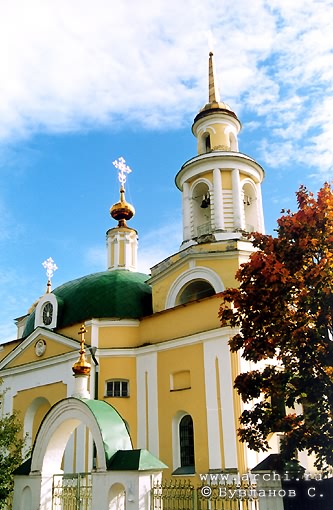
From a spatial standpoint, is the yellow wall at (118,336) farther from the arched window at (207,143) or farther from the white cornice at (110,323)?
the arched window at (207,143)

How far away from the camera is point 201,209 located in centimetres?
1991

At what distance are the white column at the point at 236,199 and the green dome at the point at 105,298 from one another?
13.5ft

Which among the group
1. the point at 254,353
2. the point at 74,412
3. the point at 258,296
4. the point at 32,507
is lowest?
the point at 32,507

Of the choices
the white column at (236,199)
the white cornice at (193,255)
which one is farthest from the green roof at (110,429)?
the white column at (236,199)

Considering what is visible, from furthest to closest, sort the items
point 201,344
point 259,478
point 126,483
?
point 201,344
point 126,483
point 259,478

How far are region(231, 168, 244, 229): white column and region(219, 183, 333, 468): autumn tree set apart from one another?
8028mm

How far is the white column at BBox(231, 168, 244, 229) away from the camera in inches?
727

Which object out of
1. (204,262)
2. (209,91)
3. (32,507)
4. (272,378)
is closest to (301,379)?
(272,378)

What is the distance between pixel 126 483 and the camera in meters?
9.42

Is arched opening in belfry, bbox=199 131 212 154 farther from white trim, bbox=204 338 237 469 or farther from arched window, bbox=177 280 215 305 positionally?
white trim, bbox=204 338 237 469

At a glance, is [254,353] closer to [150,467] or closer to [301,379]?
[301,379]

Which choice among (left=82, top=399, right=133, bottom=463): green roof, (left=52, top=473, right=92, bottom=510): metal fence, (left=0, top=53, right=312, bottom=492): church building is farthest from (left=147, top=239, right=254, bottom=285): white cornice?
(left=52, top=473, right=92, bottom=510): metal fence

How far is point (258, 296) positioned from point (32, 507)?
6.07 m

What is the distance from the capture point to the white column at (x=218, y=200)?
724 inches
